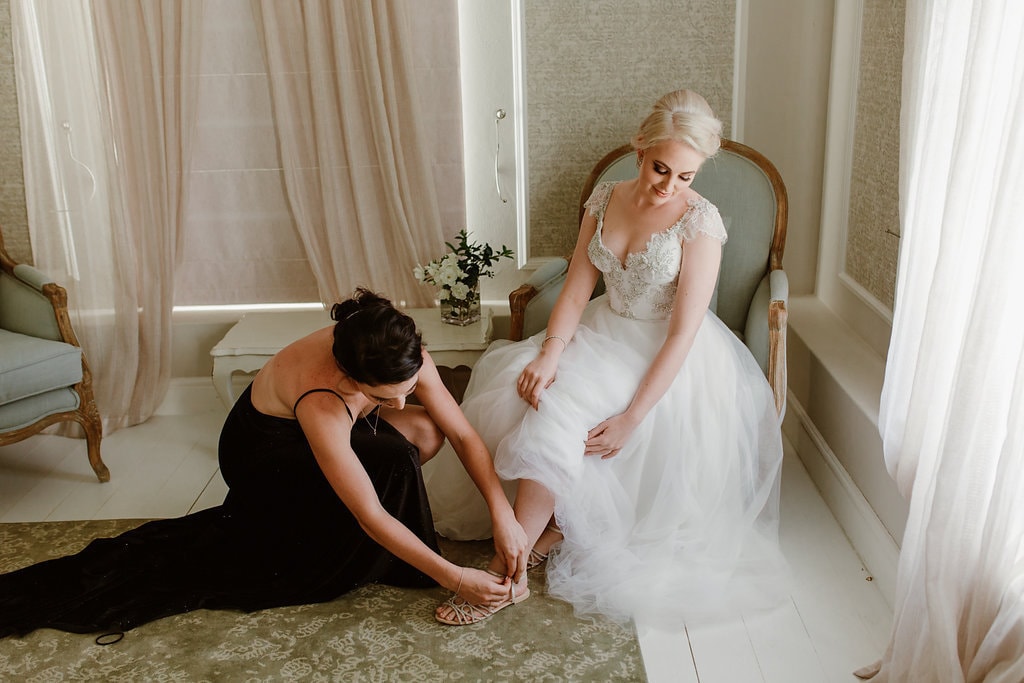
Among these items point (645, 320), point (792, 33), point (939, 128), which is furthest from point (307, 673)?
point (792, 33)

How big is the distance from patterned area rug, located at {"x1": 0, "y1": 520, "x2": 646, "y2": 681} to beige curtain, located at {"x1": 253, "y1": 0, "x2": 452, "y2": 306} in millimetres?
1461

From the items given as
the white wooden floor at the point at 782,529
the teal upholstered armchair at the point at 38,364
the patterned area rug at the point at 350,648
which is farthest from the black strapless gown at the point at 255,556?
the teal upholstered armchair at the point at 38,364

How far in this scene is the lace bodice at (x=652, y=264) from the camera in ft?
8.68

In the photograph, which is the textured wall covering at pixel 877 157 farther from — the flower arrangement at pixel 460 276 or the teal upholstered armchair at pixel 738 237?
the flower arrangement at pixel 460 276

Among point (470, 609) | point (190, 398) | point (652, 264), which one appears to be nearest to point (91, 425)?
point (190, 398)

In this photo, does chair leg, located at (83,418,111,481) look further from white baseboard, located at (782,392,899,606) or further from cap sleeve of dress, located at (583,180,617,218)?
white baseboard, located at (782,392,899,606)

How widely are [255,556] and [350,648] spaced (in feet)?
1.49

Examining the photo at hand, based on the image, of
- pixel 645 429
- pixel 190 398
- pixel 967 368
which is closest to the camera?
pixel 967 368

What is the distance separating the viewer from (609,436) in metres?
2.52

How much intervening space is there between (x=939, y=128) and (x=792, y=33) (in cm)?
152

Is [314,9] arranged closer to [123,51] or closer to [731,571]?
[123,51]

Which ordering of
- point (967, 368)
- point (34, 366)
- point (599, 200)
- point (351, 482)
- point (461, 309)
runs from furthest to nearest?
point (461, 309) → point (34, 366) → point (599, 200) → point (351, 482) → point (967, 368)

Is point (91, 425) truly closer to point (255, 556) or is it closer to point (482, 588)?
point (255, 556)

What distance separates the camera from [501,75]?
11.2 ft
